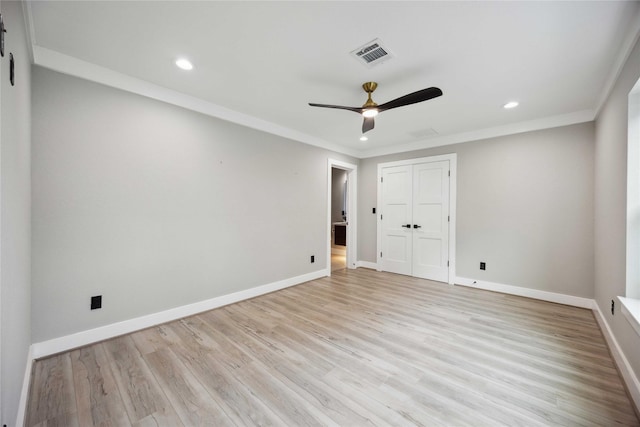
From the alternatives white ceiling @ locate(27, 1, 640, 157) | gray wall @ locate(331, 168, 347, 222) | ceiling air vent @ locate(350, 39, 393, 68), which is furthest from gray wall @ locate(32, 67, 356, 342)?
gray wall @ locate(331, 168, 347, 222)

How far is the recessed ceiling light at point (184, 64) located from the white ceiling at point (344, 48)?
7 cm

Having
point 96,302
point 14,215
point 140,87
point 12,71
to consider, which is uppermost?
point 140,87

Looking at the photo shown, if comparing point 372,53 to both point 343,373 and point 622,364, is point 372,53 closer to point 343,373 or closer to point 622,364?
point 343,373

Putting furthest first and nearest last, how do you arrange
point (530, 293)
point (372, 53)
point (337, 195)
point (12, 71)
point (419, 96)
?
point (337, 195) → point (530, 293) → point (419, 96) → point (372, 53) → point (12, 71)

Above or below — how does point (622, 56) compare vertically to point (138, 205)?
above

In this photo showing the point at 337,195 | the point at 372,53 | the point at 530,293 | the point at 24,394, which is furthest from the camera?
the point at 337,195

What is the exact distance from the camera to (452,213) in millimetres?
4188

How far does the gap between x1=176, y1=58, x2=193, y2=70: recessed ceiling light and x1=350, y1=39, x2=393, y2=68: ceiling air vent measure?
1.44 m

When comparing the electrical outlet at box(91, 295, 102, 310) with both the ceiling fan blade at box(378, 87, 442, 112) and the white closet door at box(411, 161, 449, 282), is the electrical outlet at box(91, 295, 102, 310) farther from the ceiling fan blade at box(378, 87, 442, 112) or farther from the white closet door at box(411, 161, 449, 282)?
the white closet door at box(411, 161, 449, 282)

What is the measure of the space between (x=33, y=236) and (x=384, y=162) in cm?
487

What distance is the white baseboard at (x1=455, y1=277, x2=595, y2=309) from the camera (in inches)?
125

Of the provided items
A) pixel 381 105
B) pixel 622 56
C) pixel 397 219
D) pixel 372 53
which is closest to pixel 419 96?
pixel 381 105

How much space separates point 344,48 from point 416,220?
3401mm

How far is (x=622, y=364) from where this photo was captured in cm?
187
